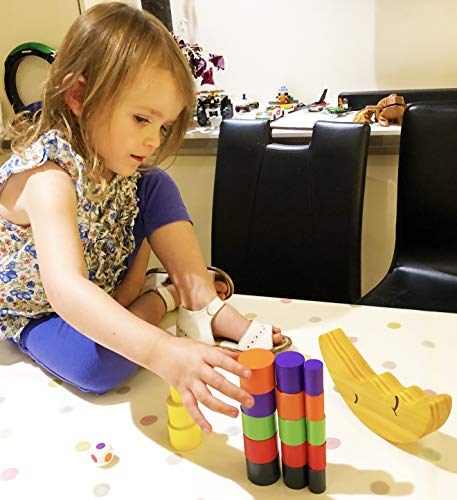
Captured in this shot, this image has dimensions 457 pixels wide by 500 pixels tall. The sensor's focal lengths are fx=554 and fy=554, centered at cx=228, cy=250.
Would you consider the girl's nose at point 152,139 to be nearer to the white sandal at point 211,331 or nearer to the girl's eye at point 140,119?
the girl's eye at point 140,119

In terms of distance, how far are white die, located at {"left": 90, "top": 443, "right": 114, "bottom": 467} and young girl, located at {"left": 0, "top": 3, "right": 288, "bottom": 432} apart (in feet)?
0.36

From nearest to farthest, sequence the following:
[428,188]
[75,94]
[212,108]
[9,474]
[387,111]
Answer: [9,474], [75,94], [428,188], [387,111], [212,108]

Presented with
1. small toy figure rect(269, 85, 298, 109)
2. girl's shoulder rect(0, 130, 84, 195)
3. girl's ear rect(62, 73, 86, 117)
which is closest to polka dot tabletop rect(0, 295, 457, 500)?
girl's shoulder rect(0, 130, 84, 195)

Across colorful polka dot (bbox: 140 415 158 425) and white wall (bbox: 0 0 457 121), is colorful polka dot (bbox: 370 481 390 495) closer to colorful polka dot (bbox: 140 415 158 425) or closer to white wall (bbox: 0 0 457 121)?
colorful polka dot (bbox: 140 415 158 425)

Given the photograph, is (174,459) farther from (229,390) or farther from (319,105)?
(319,105)

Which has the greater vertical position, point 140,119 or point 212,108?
point 140,119

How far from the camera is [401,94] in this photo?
1.62 metres

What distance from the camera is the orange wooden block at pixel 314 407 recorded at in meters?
0.55

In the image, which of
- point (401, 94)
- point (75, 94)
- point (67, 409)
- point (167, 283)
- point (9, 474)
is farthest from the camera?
point (401, 94)

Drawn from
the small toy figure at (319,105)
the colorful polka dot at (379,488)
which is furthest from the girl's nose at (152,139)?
the small toy figure at (319,105)

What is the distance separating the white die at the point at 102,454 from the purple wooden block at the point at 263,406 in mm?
182

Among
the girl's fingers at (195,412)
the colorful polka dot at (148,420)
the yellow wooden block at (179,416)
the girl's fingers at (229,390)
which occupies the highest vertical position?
A: the girl's fingers at (229,390)

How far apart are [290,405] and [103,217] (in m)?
0.53

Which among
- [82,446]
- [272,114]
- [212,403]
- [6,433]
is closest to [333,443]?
[212,403]
